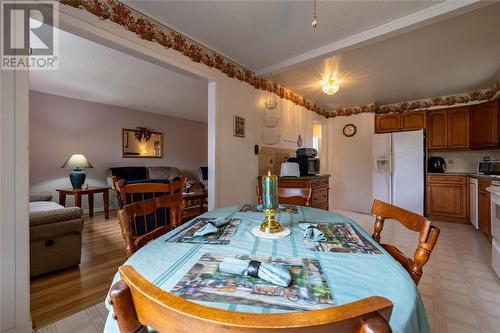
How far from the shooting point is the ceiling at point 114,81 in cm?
262

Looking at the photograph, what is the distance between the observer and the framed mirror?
5254 millimetres

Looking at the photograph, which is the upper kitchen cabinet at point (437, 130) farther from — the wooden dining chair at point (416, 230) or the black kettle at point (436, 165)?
the wooden dining chair at point (416, 230)

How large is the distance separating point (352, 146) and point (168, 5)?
422 cm

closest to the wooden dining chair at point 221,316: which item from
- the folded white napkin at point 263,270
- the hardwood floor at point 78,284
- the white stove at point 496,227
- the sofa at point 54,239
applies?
the folded white napkin at point 263,270

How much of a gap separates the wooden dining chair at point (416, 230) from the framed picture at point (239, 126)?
1890mm

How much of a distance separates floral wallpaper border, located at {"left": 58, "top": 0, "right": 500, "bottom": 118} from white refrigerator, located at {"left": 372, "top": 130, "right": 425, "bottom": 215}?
2.68ft

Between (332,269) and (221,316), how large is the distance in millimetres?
480

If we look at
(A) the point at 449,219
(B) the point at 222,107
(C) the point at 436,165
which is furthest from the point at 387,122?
(B) the point at 222,107

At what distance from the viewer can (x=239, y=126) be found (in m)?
2.82

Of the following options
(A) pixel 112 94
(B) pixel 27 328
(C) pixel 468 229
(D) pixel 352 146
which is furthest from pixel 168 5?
(C) pixel 468 229

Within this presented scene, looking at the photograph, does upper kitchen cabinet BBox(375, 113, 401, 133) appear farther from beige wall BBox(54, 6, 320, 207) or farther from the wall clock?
beige wall BBox(54, 6, 320, 207)

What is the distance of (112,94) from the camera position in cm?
422

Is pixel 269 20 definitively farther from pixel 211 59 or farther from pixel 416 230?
pixel 416 230

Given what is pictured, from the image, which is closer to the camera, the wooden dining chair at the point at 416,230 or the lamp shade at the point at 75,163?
the wooden dining chair at the point at 416,230
